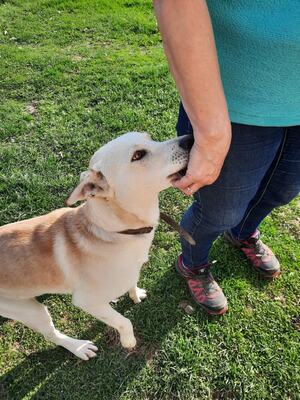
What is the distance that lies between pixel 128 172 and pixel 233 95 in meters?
0.69

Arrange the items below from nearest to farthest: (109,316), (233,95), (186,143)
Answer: (233,95) < (186,143) < (109,316)

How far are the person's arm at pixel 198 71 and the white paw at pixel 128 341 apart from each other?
5.43ft

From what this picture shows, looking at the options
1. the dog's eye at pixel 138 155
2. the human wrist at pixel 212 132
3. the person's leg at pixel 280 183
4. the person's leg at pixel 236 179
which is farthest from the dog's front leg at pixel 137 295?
the human wrist at pixel 212 132

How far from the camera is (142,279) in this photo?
348cm

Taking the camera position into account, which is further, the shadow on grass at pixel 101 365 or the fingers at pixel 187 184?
the shadow on grass at pixel 101 365

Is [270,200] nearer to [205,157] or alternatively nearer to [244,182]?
[244,182]

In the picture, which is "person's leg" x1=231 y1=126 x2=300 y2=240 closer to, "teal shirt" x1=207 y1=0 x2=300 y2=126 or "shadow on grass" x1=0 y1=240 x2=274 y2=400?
"teal shirt" x1=207 y1=0 x2=300 y2=126

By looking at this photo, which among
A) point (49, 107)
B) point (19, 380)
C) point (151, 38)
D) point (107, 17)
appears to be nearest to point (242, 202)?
point (19, 380)

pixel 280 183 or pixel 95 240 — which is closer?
pixel 95 240

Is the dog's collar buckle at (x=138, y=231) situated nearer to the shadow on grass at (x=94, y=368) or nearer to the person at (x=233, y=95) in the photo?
the person at (x=233, y=95)

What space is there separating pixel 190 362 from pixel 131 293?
0.68m

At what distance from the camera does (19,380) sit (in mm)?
3012

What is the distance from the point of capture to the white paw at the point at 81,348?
3.01 metres

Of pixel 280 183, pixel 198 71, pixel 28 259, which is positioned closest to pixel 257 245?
pixel 280 183
